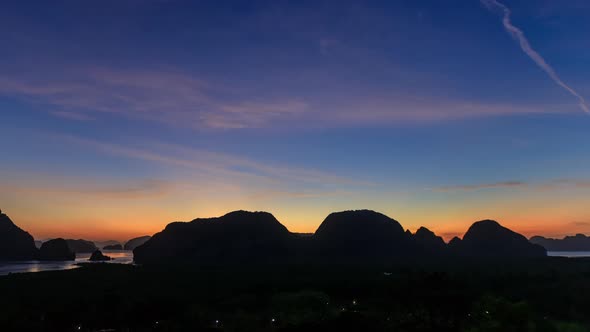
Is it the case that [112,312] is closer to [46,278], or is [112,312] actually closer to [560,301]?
[46,278]

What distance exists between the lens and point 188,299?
104625 millimetres

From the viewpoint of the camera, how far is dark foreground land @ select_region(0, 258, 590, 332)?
57.7 meters

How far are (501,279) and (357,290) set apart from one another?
49.0 m

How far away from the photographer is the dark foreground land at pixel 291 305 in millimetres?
57719

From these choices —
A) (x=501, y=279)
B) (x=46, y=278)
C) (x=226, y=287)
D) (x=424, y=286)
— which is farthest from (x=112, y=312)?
(x=501, y=279)

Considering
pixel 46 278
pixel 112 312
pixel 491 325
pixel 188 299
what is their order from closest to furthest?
pixel 491 325, pixel 112 312, pixel 188 299, pixel 46 278

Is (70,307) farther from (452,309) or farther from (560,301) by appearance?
(560,301)

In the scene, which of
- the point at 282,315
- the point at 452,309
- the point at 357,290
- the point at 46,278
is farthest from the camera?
the point at 46,278

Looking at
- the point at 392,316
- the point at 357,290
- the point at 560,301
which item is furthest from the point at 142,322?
the point at 560,301

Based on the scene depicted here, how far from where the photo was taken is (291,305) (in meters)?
82.6

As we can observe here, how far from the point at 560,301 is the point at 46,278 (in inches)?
5583

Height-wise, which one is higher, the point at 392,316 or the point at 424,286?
the point at 424,286

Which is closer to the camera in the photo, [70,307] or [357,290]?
[70,307]

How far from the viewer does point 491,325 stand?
49125 millimetres
